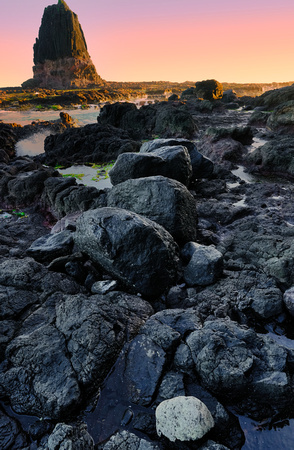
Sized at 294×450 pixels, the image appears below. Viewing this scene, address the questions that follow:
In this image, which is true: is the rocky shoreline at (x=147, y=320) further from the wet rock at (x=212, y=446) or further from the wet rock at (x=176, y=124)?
the wet rock at (x=176, y=124)

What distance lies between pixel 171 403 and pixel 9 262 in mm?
3966

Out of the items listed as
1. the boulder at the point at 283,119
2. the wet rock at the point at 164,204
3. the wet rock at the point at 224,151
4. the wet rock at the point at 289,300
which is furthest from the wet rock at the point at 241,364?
the boulder at the point at 283,119

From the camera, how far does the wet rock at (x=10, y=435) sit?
9.11 ft

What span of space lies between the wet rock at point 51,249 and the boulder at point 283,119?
56.2 ft

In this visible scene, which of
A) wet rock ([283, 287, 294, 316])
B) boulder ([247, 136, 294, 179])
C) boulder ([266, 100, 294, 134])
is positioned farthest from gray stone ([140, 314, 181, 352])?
boulder ([266, 100, 294, 134])

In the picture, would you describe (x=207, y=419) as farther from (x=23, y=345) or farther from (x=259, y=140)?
(x=259, y=140)

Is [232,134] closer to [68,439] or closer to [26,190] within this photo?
[26,190]

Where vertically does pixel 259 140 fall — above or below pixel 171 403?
above

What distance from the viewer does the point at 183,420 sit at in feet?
8.59

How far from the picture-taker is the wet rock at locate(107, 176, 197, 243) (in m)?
5.97

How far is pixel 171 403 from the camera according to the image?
276 cm

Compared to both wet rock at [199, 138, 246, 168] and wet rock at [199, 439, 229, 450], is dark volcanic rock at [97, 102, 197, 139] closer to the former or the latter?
wet rock at [199, 138, 246, 168]

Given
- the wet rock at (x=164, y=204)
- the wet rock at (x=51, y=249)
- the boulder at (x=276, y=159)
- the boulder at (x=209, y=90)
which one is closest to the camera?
the wet rock at (x=51, y=249)

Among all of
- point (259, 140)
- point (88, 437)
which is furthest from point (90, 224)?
point (259, 140)
